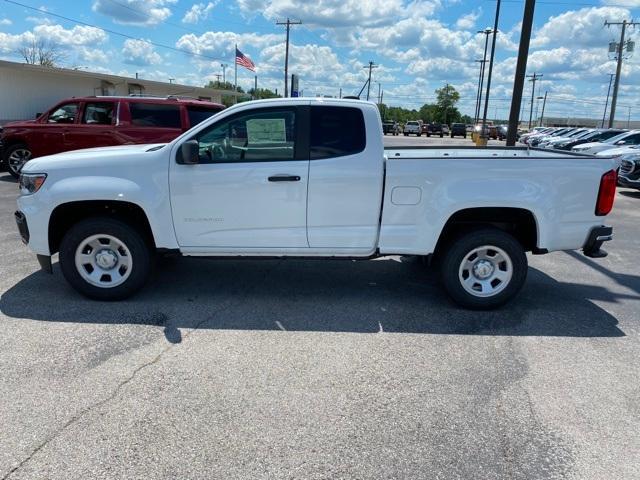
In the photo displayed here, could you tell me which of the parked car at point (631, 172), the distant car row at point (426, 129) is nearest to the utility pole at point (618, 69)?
the distant car row at point (426, 129)

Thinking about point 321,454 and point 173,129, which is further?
point 173,129

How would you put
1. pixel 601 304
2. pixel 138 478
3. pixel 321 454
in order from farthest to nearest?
pixel 601 304 < pixel 321 454 < pixel 138 478

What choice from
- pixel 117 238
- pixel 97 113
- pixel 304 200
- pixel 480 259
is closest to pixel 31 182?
pixel 117 238

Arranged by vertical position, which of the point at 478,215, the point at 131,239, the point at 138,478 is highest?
the point at 478,215

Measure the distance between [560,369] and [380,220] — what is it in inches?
76.1

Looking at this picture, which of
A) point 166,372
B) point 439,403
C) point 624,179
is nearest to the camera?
point 439,403

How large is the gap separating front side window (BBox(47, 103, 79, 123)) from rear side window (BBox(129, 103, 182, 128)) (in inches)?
58.6

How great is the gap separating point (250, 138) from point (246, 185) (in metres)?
0.45

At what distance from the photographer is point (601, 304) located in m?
5.39

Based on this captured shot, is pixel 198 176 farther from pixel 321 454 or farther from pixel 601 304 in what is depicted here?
pixel 601 304

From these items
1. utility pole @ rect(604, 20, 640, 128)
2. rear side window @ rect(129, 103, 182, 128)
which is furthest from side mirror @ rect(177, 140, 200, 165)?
utility pole @ rect(604, 20, 640, 128)

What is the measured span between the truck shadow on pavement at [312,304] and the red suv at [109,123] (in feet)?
20.0

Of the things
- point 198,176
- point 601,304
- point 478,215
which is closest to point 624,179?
point 601,304

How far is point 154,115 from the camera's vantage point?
11.5 metres
